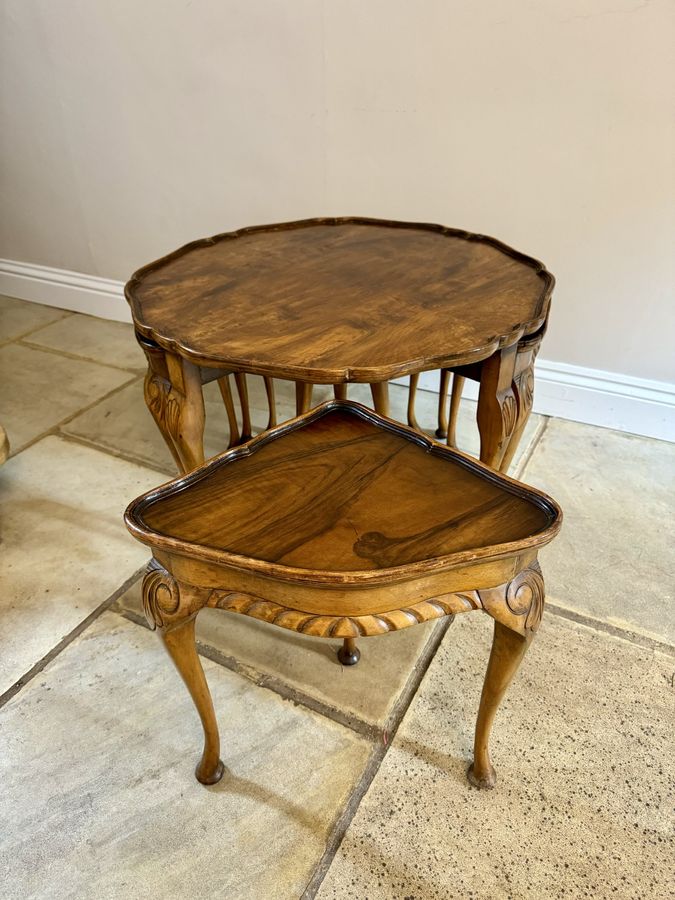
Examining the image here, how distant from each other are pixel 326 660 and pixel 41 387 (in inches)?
70.1

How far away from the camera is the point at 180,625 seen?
945 millimetres

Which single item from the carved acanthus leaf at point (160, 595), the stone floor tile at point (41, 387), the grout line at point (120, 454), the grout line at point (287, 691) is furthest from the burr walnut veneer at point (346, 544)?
the stone floor tile at point (41, 387)

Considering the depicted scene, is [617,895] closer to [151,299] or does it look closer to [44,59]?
[151,299]

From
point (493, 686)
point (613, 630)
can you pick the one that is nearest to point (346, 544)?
point (493, 686)

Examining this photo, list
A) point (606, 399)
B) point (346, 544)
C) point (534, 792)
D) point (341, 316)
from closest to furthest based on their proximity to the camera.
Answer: point (346, 544) < point (534, 792) < point (341, 316) < point (606, 399)

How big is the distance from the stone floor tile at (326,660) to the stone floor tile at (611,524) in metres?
0.43

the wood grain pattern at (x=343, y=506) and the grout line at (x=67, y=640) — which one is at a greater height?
the wood grain pattern at (x=343, y=506)

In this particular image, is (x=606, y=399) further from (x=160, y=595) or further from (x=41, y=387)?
(x=41, y=387)

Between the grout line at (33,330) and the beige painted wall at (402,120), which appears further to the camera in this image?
the grout line at (33,330)

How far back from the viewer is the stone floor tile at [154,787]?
103 centimetres

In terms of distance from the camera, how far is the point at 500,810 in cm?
110

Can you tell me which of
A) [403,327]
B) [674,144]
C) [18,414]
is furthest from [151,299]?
[674,144]

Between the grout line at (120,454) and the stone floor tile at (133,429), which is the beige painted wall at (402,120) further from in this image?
the grout line at (120,454)

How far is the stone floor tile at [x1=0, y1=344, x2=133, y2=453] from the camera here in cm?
226
